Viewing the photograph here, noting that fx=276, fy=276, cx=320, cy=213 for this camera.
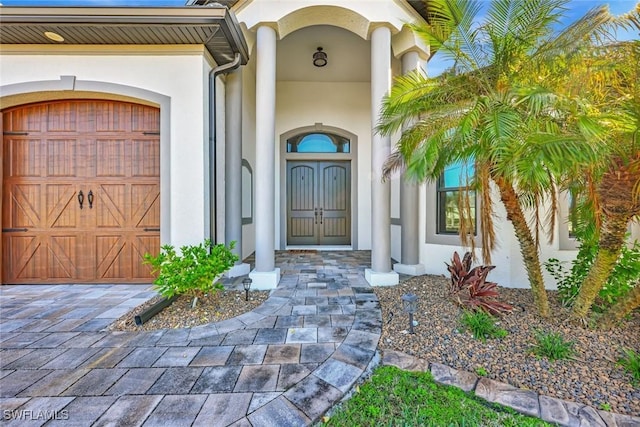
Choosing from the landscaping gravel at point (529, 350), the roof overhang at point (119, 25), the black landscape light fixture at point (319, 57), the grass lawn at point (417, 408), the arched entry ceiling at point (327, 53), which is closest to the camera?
the grass lawn at point (417, 408)

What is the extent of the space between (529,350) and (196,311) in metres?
3.08

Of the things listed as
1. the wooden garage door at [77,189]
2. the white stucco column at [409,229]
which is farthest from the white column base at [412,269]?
the wooden garage door at [77,189]

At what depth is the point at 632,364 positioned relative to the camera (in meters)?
1.87

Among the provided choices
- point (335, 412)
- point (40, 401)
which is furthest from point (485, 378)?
point (40, 401)

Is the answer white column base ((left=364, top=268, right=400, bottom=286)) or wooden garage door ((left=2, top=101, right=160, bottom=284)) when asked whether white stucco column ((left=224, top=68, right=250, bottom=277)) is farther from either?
white column base ((left=364, top=268, right=400, bottom=286))

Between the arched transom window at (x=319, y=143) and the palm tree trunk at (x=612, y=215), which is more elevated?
the arched transom window at (x=319, y=143)

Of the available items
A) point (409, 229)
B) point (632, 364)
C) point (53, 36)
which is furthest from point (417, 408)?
point (53, 36)

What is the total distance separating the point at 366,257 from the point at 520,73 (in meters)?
4.17

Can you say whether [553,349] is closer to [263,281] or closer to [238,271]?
[263,281]

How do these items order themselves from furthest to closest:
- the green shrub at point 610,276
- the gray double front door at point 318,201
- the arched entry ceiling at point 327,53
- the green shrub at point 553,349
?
1. the gray double front door at point 318,201
2. the arched entry ceiling at point 327,53
3. the green shrub at point 610,276
4. the green shrub at point 553,349

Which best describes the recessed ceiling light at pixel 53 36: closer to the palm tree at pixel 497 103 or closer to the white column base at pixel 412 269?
the palm tree at pixel 497 103

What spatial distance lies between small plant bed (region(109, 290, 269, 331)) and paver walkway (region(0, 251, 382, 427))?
133 mm

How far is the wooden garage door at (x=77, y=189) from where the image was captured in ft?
13.0

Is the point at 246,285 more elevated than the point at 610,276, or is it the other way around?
the point at 610,276
